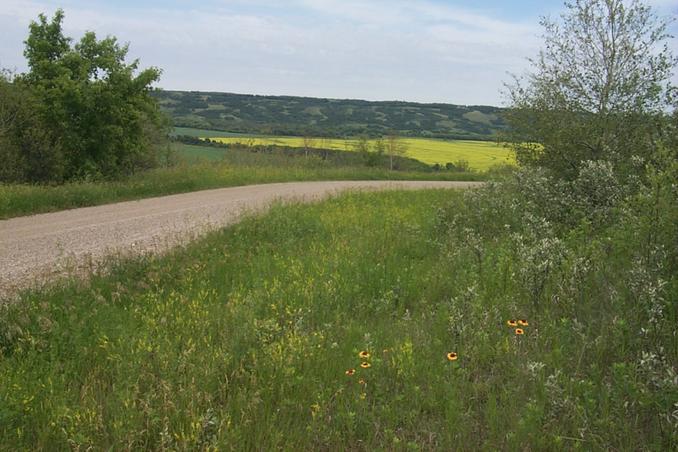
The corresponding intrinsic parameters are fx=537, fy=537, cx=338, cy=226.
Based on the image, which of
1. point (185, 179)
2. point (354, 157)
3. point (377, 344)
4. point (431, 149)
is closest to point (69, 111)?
point (185, 179)

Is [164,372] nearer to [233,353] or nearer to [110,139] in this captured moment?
[233,353]

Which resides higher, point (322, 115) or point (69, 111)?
A: point (322, 115)

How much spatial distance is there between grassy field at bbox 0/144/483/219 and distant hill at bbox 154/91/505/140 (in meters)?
30.3

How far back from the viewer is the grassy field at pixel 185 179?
13.8m

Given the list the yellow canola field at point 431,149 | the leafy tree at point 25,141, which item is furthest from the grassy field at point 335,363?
the yellow canola field at point 431,149

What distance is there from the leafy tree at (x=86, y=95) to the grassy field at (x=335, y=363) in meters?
13.9

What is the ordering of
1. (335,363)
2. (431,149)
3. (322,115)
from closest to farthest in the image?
(335,363)
(431,149)
(322,115)

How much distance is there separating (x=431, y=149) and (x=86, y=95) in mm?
42052

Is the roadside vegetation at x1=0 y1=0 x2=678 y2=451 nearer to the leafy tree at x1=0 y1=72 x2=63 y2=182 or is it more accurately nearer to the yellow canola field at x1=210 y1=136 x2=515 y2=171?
the leafy tree at x1=0 y1=72 x2=63 y2=182

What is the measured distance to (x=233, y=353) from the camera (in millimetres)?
4121

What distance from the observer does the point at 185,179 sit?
2059 centimetres

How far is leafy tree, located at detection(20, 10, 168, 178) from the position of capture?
714 inches

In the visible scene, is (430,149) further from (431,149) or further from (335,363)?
(335,363)

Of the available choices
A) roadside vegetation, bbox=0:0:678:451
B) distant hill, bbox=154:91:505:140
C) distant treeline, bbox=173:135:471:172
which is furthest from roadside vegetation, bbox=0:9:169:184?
distant hill, bbox=154:91:505:140
